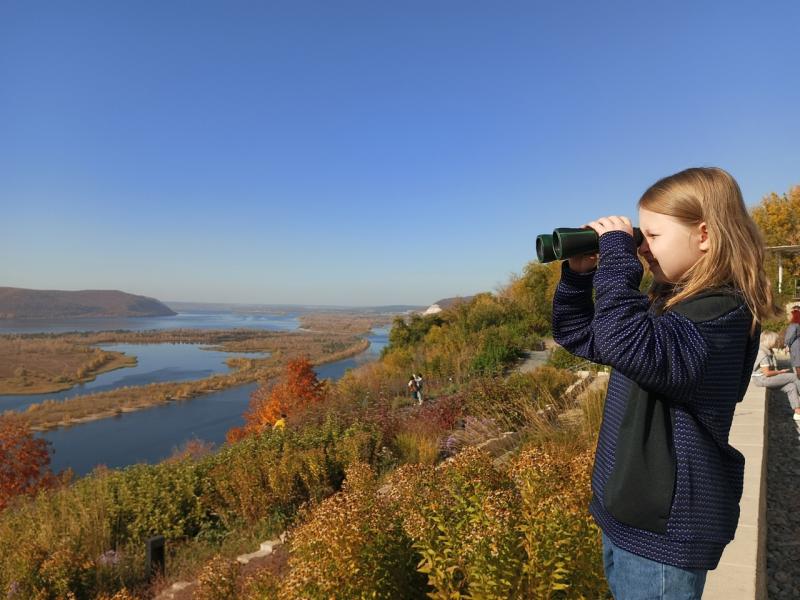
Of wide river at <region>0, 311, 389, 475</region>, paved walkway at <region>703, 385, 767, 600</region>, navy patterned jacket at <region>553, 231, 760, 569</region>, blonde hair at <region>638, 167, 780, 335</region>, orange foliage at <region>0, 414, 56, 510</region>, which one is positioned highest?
blonde hair at <region>638, 167, 780, 335</region>

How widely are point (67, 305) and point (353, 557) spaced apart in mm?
184425

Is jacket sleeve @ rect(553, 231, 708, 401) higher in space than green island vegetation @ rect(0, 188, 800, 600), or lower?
higher

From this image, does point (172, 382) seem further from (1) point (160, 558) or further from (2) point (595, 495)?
(2) point (595, 495)

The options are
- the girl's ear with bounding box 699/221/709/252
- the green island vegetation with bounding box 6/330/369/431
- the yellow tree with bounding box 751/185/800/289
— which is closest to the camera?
the girl's ear with bounding box 699/221/709/252

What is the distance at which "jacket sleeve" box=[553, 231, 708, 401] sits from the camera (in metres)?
0.88

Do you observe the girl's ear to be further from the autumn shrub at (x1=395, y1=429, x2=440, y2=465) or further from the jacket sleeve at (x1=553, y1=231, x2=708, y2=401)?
the autumn shrub at (x1=395, y1=429, x2=440, y2=465)

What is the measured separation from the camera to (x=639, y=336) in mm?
900

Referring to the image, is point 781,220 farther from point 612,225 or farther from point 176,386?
point 176,386

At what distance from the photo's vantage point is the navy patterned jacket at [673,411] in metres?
0.90

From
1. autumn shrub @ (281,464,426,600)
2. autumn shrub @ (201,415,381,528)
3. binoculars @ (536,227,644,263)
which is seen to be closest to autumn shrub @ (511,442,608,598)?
autumn shrub @ (281,464,426,600)

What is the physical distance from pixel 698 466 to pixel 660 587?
267 mm

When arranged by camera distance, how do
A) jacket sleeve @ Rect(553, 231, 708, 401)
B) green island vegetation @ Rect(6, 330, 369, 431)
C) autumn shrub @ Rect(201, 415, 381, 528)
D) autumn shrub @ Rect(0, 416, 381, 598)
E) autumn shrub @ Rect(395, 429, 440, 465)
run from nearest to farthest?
jacket sleeve @ Rect(553, 231, 708, 401) → autumn shrub @ Rect(0, 416, 381, 598) → autumn shrub @ Rect(201, 415, 381, 528) → autumn shrub @ Rect(395, 429, 440, 465) → green island vegetation @ Rect(6, 330, 369, 431)

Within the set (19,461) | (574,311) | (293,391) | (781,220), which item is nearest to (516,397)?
(574,311)

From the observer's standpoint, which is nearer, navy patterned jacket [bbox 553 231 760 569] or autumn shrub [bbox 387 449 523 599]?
navy patterned jacket [bbox 553 231 760 569]
